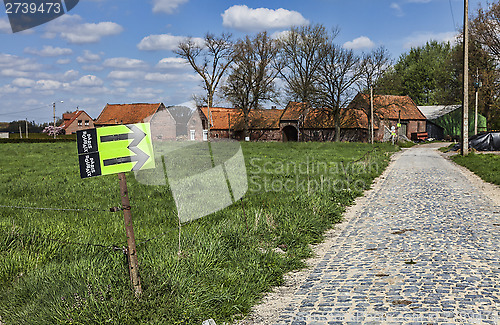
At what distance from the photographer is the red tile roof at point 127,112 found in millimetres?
61062

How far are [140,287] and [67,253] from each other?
2.44 meters

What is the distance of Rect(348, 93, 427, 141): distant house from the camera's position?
5912 centimetres

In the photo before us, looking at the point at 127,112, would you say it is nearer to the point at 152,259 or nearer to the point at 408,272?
the point at 152,259

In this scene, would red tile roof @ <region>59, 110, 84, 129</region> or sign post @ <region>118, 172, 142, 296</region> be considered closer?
sign post @ <region>118, 172, 142, 296</region>

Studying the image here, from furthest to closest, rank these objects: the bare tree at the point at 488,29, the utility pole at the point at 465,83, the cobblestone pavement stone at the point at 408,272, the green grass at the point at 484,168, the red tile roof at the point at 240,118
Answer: the red tile roof at the point at 240,118 < the bare tree at the point at 488,29 < the utility pole at the point at 465,83 < the green grass at the point at 484,168 < the cobblestone pavement stone at the point at 408,272

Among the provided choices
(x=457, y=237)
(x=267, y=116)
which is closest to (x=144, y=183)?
(x=457, y=237)

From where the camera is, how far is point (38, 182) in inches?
654

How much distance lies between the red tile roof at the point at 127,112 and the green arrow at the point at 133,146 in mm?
53256

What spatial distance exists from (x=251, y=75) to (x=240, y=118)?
9221 millimetres

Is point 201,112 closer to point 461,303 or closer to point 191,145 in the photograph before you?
point 191,145

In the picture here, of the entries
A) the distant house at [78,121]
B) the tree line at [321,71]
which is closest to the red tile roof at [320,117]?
the tree line at [321,71]

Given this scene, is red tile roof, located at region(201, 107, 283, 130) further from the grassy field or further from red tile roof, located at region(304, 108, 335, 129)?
the grassy field

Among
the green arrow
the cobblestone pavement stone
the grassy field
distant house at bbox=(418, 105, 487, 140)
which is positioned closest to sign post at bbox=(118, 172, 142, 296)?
the grassy field

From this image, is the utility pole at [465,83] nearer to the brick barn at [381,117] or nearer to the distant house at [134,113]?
the brick barn at [381,117]
